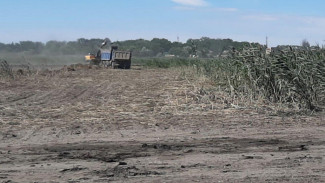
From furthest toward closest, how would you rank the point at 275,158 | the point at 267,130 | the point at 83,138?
the point at 267,130 < the point at 83,138 < the point at 275,158

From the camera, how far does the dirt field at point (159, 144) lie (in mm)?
7578

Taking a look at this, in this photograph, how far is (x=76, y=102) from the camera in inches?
723

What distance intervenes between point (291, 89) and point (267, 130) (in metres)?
4.53

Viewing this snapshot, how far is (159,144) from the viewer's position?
9.90 meters

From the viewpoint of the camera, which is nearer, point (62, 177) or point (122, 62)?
point (62, 177)

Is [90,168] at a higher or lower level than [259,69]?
lower

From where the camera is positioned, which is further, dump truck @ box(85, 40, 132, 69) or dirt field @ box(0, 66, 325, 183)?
dump truck @ box(85, 40, 132, 69)

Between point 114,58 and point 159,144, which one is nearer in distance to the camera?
point 159,144

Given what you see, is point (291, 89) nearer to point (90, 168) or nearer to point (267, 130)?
point (267, 130)

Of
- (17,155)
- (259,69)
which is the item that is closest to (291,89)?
(259,69)

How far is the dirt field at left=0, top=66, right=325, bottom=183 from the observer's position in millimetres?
7578

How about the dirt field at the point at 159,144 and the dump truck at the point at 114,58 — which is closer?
the dirt field at the point at 159,144

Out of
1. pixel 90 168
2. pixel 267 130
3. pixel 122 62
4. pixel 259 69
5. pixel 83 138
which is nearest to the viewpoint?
pixel 90 168

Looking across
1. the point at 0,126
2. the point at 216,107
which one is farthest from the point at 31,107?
the point at 216,107
